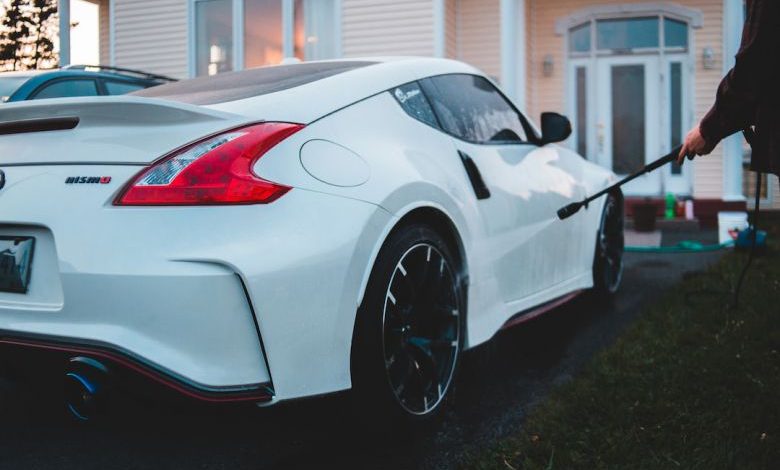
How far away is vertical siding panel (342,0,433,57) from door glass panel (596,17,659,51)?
10.4ft

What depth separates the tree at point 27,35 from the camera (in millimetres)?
17875

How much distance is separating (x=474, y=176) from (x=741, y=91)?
4.13 feet

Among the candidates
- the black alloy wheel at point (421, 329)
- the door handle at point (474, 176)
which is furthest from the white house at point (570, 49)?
the black alloy wheel at point (421, 329)

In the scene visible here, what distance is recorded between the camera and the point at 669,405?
324 cm

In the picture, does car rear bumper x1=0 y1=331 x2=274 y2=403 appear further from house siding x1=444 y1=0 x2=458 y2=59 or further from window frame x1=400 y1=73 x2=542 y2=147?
house siding x1=444 y1=0 x2=458 y2=59

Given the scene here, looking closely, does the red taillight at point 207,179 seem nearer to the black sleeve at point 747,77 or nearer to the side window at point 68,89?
the black sleeve at point 747,77

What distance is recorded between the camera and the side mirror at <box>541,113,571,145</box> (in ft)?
14.7

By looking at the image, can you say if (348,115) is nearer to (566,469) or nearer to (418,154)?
(418,154)

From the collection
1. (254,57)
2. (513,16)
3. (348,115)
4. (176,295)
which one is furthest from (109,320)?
(254,57)

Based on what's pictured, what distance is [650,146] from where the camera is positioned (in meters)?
14.0

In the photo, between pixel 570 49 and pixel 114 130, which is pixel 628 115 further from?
pixel 114 130

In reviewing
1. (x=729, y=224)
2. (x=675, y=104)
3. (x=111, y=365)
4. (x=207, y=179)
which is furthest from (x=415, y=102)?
(x=675, y=104)

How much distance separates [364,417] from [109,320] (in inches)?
37.1

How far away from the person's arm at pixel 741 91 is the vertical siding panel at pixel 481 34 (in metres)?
11.3
